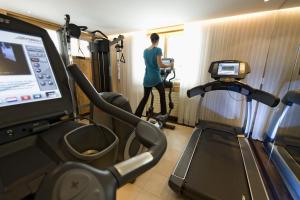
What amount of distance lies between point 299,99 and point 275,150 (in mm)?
716

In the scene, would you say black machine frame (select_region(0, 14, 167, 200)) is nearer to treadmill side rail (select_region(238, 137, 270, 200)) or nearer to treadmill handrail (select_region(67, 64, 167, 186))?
treadmill handrail (select_region(67, 64, 167, 186))

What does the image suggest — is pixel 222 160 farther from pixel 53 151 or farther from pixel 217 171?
pixel 53 151

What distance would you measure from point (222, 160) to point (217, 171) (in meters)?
0.22

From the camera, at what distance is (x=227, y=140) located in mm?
2129

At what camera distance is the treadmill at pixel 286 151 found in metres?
1.40

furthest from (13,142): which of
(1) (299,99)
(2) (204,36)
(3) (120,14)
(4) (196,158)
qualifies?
(2) (204,36)

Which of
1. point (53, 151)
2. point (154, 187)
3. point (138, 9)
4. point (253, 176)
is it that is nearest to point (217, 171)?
point (253, 176)

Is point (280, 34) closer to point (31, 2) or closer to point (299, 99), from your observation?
point (299, 99)

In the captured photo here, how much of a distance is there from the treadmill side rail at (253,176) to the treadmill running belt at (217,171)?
0.04 meters

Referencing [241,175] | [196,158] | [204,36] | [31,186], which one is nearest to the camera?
[31,186]

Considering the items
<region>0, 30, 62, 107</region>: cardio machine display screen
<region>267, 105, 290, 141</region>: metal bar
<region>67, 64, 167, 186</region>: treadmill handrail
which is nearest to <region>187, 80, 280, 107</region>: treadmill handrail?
<region>267, 105, 290, 141</region>: metal bar

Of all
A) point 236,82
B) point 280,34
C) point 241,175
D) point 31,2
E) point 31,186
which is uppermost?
point 31,2

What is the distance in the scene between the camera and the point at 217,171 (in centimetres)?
154

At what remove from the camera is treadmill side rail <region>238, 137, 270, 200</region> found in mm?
1248
